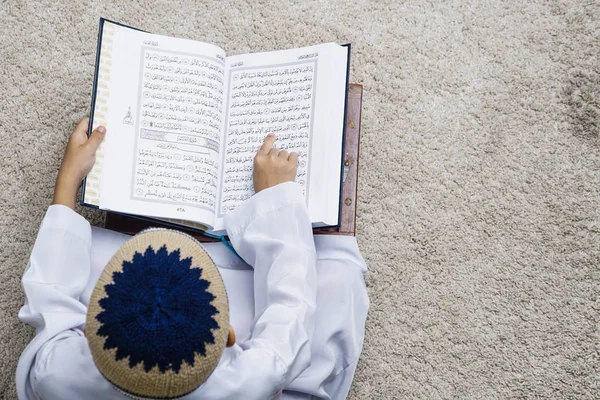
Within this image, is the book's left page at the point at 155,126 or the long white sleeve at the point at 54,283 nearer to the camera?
the long white sleeve at the point at 54,283

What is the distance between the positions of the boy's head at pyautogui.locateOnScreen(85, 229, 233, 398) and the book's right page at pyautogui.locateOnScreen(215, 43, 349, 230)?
31cm

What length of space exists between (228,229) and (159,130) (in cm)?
17

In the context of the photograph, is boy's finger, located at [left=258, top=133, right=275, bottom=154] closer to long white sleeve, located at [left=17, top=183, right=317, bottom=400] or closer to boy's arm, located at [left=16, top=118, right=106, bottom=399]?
long white sleeve, located at [left=17, top=183, right=317, bottom=400]

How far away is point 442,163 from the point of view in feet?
3.64

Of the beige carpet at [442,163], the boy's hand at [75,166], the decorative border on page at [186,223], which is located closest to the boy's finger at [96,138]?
the boy's hand at [75,166]

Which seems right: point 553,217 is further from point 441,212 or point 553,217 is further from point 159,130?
point 159,130

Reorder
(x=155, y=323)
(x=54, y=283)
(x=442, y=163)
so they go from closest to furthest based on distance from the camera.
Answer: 1. (x=155, y=323)
2. (x=54, y=283)
3. (x=442, y=163)

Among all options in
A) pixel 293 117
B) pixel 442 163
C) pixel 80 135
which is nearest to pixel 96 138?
pixel 80 135

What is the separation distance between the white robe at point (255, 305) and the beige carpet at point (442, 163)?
21cm

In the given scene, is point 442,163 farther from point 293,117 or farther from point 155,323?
point 155,323

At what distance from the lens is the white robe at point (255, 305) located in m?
0.67

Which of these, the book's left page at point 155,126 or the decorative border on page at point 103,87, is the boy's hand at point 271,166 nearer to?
the book's left page at point 155,126

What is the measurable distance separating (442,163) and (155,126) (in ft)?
1.81

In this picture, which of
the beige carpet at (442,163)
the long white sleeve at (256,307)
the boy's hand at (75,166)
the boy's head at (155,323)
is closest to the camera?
the boy's head at (155,323)
